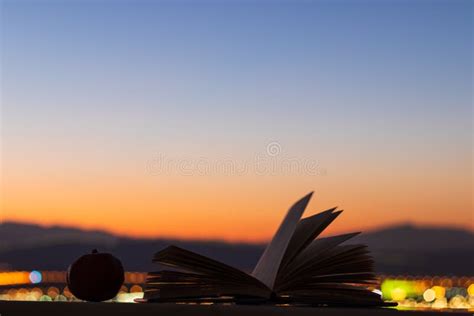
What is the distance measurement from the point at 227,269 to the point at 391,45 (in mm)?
2837

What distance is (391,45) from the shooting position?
11.9 feet

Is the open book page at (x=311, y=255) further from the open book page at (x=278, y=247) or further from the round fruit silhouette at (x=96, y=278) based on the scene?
the round fruit silhouette at (x=96, y=278)

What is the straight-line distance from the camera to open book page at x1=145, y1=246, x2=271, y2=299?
1.03 meters

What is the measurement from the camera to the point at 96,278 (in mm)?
1158

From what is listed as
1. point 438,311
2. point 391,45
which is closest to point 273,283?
point 438,311

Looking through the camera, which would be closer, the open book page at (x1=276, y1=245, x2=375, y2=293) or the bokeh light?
the open book page at (x1=276, y1=245, x2=375, y2=293)

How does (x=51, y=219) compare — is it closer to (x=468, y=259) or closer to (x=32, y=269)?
(x=32, y=269)

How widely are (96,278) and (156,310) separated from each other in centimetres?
28

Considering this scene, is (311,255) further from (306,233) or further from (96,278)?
(96,278)

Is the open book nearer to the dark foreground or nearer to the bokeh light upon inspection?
the dark foreground

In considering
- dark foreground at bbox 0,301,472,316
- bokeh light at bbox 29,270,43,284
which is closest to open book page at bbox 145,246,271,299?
dark foreground at bbox 0,301,472,316

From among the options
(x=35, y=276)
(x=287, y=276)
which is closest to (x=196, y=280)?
(x=287, y=276)

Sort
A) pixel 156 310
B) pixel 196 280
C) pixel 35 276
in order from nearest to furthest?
pixel 156 310 < pixel 196 280 < pixel 35 276

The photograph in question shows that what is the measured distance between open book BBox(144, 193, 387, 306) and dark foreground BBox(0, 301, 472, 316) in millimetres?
96
